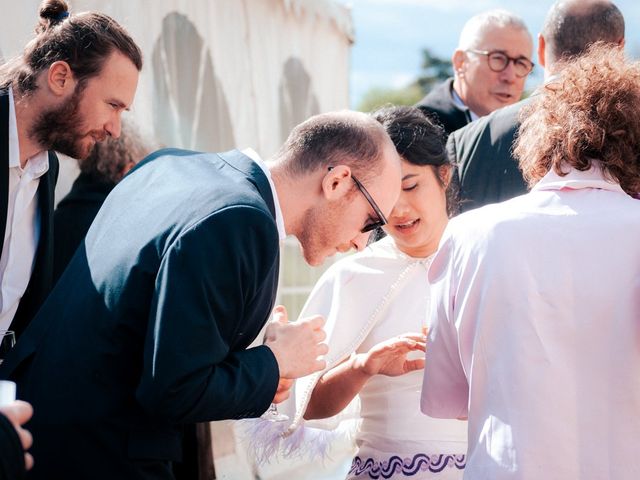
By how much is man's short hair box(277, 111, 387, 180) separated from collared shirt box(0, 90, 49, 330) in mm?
971

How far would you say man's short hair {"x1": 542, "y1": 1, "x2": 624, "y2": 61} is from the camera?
3332mm

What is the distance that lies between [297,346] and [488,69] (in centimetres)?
297

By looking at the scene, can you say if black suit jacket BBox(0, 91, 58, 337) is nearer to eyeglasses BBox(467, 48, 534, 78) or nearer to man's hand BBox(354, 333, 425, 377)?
man's hand BBox(354, 333, 425, 377)

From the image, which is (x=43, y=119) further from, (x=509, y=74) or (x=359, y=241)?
(x=509, y=74)

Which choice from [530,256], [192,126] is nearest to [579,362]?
[530,256]

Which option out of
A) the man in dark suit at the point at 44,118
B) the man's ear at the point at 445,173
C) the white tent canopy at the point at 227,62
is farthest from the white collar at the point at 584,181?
the white tent canopy at the point at 227,62

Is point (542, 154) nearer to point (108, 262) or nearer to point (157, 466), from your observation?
point (108, 262)

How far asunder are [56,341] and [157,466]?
0.36 meters

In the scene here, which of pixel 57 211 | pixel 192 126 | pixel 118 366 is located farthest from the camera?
pixel 192 126

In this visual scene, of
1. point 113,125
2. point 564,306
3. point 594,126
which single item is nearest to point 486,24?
point 113,125

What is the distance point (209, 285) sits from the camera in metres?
1.71

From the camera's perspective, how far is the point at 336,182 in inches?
86.9

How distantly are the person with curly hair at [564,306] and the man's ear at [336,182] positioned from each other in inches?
17.0

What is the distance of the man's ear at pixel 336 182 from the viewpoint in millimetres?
2184
